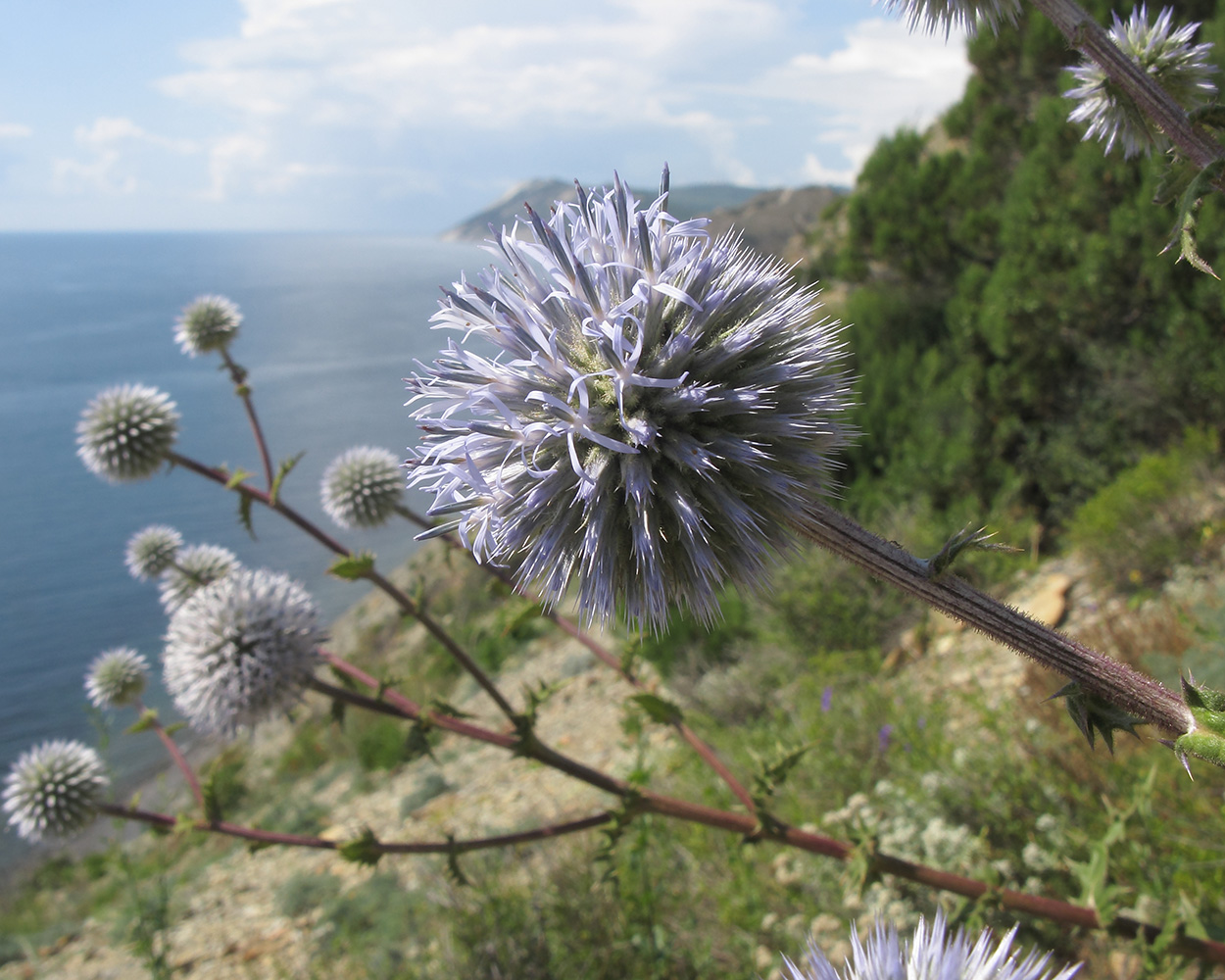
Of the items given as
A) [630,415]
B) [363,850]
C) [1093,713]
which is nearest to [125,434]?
[363,850]

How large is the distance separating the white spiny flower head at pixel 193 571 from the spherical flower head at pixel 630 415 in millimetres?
2417

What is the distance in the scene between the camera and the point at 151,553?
12.1ft

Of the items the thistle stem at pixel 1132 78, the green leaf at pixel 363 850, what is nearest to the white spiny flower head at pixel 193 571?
the green leaf at pixel 363 850

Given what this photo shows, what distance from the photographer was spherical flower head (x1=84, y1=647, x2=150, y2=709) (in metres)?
3.98

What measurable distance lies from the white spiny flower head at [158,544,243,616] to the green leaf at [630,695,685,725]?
219cm

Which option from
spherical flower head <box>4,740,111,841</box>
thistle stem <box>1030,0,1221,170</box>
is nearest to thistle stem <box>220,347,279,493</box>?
spherical flower head <box>4,740,111,841</box>

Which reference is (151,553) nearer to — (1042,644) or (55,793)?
(55,793)

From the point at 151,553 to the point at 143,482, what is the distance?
19.8 inches

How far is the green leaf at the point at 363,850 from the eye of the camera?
215 centimetres

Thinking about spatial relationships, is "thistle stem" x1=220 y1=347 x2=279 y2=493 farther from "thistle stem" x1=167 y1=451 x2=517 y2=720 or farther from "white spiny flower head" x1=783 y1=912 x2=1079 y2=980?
"white spiny flower head" x1=783 y1=912 x2=1079 y2=980

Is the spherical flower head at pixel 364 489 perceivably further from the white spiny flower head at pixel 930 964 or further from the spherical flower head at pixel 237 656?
the white spiny flower head at pixel 930 964

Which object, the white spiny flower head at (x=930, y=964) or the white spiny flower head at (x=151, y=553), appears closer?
the white spiny flower head at (x=930, y=964)

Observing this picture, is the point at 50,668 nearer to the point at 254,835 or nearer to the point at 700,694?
the point at 700,694

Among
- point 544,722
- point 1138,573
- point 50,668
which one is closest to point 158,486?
point 50,668
